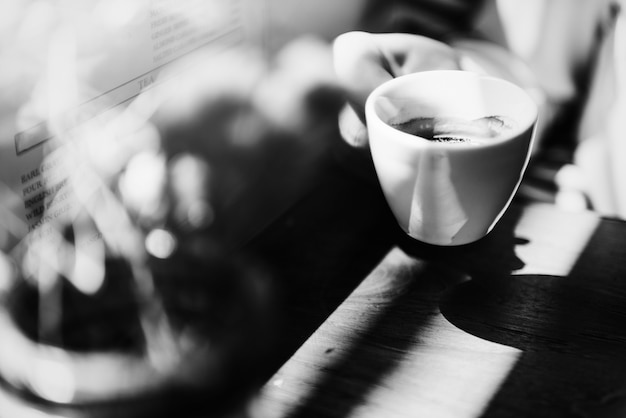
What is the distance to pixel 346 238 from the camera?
75cm

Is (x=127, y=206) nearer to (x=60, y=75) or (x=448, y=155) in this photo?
(x=60, y=75)

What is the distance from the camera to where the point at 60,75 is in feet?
1.72

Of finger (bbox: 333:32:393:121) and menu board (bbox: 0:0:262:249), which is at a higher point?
menu board (bbox: 0:0:262:249)

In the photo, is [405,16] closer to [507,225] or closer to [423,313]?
[507,225]

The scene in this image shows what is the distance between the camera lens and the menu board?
1.63ft

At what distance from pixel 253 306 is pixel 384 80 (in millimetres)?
285

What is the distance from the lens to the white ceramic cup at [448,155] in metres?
0.59

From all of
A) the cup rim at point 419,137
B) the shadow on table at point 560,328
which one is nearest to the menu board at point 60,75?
the cup rim at point 419,137

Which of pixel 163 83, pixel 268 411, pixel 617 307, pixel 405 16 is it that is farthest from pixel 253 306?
pixel 405 16

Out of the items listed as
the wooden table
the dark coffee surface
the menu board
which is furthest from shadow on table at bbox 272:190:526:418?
the menu board

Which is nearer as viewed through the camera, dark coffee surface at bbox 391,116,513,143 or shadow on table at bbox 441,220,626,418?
shadow on table at bbox 441,220,626,418

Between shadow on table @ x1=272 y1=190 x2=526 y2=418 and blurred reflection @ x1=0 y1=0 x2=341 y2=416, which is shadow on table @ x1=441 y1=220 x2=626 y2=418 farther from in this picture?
blurred reflection @ x1=0 y1=0 x2=341 y2=416

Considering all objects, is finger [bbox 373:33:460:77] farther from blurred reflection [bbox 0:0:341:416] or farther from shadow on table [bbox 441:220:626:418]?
shadow on table [bbox 441:220:626:418]

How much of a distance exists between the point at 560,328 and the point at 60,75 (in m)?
0.46
